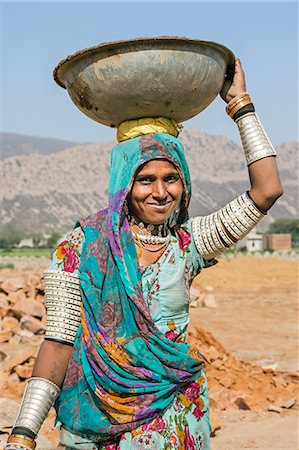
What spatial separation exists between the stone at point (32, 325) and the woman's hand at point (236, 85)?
10.5 meters

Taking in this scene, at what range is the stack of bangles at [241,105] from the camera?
320 centimetres

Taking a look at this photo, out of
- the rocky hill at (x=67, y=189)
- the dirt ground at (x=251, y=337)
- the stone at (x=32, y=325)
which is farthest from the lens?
the rocky hill at (x=67, y=189)

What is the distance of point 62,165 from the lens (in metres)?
178

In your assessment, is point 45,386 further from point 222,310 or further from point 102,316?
point 222,310

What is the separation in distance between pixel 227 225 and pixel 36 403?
1080 mm

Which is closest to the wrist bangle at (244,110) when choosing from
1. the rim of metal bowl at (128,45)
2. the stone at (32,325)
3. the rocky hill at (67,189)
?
the rim of metal bowl at (128,45)

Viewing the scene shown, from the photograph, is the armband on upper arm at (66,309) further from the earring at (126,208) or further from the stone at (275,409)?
the stone at (275,409)

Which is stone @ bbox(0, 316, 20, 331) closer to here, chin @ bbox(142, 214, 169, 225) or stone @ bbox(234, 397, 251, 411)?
stone @ bbox(234, 397, 251, 411)

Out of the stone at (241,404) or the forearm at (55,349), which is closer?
the forearm at (55,349)

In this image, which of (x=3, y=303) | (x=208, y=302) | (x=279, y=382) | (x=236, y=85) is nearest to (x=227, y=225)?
(x=236, y=85)

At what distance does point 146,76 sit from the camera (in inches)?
116

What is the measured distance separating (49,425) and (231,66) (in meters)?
4.54

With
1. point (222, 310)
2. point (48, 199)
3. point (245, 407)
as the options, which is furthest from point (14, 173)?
point (245, 407)

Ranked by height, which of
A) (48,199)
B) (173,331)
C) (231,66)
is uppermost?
(48,199)
